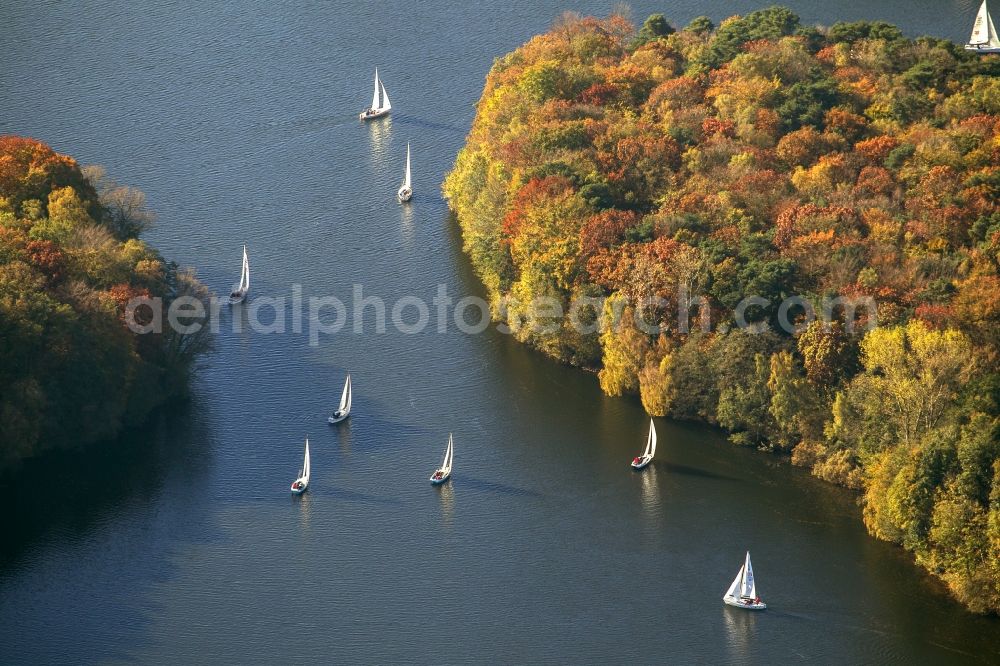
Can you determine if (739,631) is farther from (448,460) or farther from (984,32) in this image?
(984,32)

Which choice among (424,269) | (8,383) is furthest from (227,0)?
(8,383)

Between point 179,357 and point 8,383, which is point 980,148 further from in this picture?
point 8,383

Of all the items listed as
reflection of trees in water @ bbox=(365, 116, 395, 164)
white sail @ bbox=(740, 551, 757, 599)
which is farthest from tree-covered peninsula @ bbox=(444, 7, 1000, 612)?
reflection of trees in water @ bbox=(365, 116, 395, 164)

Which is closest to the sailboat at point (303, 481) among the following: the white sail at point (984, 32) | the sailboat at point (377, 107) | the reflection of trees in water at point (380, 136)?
the reflection of trees in water at point (380, 136)

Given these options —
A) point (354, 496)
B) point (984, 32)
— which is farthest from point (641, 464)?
point (984, 32)

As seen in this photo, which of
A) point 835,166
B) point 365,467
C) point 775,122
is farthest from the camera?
point 775,122

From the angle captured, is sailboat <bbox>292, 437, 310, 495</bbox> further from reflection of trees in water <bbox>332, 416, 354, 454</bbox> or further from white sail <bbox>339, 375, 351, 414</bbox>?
white sail <bbox>339, 375, 351, 414</bbox>

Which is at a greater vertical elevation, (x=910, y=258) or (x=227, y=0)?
(x=227, y=0)
